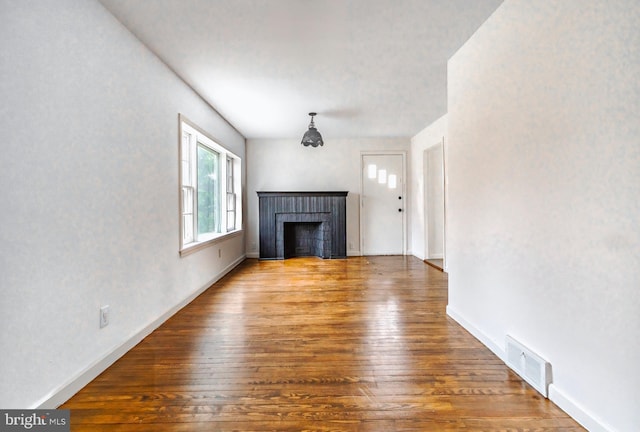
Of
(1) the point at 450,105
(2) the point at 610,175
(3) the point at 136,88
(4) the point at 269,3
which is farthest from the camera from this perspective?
(1) the point at 450,105

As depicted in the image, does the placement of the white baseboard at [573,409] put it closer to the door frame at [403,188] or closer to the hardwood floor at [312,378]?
the hardwood floor at [312,378]

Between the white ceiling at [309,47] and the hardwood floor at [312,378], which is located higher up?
the white ceiling at [309,47]

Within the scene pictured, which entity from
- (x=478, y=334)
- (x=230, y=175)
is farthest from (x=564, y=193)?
(x=230, y=175)

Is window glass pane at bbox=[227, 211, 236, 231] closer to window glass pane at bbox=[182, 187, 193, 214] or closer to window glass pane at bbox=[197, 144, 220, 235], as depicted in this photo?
window glass pane at bbox=[197, 144, 220, 235]

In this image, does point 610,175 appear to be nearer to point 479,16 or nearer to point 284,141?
point 479,16

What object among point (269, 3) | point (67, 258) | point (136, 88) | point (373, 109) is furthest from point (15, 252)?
point (373, 109)

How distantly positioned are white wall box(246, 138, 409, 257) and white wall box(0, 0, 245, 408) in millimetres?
3241

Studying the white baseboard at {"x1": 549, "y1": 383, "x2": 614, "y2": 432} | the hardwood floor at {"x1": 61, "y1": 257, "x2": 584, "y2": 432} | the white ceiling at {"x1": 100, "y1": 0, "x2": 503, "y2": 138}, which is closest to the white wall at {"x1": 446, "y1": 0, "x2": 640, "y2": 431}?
the white baseboard at {"x1": 549, "y1": 383, "x2": 614, "y2": 432}

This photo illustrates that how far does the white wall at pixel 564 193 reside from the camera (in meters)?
1.18

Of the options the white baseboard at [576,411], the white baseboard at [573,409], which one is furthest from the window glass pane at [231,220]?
the white baseboard at [576,411]

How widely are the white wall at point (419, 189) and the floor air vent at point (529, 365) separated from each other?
3.60 metres

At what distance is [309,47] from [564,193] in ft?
6.77

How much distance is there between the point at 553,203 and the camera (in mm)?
1518

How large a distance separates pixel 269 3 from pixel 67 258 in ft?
6.28
